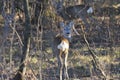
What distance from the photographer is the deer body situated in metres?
8.76

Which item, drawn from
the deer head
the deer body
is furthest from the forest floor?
the deer head

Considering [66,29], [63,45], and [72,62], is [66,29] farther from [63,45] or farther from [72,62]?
[72,62]

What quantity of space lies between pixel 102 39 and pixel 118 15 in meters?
A: 1.90

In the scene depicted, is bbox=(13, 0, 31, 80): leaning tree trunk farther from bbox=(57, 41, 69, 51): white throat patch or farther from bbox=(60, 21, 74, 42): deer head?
bbox=(57, 41, 69, 51): white throat patch

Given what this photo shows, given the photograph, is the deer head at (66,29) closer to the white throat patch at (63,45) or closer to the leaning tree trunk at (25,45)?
the white throat patch at (63,45)

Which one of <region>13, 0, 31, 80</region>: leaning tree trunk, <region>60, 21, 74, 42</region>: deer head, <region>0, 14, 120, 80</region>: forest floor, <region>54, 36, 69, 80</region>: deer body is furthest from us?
<region>54, 36, 69, 80</region>: deer body

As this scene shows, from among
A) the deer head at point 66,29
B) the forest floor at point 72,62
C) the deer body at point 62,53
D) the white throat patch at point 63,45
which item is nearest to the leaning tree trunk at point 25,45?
the forest floor at point 72,62

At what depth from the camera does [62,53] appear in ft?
29.7

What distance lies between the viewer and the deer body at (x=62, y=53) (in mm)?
8758

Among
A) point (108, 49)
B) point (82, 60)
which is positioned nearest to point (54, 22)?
point (82, 60)

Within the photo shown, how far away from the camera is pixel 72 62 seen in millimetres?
9227

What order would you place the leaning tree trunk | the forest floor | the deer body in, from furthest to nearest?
the deer body
the forest floor
the leaning tree trunk

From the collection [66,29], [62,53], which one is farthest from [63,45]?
[66,29]

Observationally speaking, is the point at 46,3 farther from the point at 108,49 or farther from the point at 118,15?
the point at 118,15
